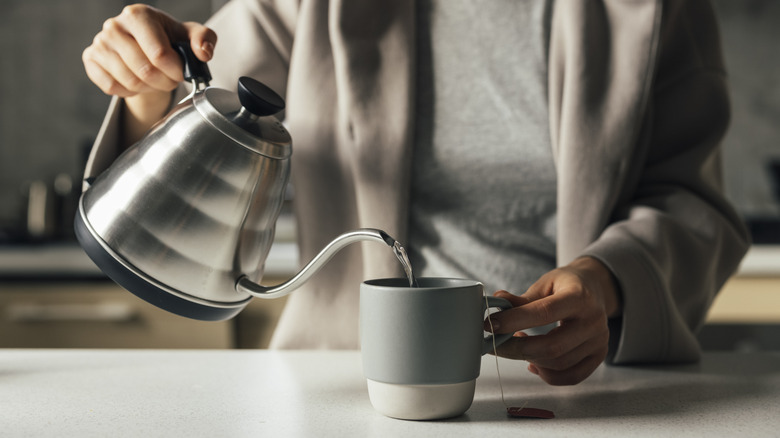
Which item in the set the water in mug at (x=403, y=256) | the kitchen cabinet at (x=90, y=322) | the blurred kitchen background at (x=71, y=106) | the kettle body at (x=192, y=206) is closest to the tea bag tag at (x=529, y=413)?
the water in mug at (x=403, y=256)

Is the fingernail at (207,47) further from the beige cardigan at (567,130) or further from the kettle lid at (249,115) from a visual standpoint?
the beige cardigan at (567,130)

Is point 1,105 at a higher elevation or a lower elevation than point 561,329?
lower

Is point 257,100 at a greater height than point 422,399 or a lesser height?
greater

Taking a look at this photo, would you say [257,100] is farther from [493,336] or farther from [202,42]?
[493,336]

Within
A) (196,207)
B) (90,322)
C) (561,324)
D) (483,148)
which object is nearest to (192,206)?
(196,207)

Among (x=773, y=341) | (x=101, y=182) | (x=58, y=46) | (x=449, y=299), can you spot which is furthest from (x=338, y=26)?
(x=58, y=46)

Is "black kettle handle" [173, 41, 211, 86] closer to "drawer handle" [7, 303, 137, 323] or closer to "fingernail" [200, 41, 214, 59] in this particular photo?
"fingernail" [200, 41, 214, 59]

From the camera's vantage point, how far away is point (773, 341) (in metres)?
2.07

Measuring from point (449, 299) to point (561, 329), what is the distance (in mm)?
167

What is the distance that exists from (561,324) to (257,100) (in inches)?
13.0

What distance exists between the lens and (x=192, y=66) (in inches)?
24.8

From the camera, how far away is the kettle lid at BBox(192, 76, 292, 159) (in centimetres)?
55

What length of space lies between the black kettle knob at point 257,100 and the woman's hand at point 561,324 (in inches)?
9.7

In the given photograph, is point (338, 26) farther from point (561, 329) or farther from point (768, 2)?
point (768, 2)
